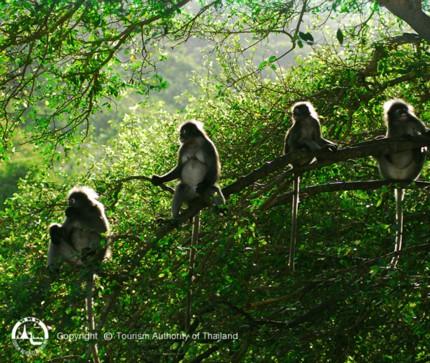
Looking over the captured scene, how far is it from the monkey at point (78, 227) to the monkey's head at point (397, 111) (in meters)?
2.89

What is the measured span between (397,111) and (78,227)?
324 centimetres

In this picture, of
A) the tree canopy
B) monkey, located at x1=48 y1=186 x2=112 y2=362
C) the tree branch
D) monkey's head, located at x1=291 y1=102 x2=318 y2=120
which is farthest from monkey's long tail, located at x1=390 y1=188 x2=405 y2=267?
monkey, located at x1=48 y1=186 x2=112 y2=362

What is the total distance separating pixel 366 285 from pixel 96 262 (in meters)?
2.00

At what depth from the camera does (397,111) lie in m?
7.14

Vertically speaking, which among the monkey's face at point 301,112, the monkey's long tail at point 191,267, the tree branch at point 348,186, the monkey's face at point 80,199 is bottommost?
the monkey's long tail at point 191,267

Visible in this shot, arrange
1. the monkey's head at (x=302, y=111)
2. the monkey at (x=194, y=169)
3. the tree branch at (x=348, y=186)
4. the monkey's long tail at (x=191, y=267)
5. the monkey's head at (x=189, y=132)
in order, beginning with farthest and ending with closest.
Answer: the monkey's head at (x=302, y=111) < the monkey's head at (x=189, y=132) < the monkey at (x=194, y=169) < the tree branch at (x=348, y=186) < the monkey's long tail at (x=191, y=267)

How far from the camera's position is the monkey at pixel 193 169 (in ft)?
22.1

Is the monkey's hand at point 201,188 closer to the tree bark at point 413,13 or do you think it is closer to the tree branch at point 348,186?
the tree branch at point 348,186

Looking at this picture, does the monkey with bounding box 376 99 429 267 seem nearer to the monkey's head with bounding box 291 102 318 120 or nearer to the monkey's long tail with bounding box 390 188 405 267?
the monkey's long tail with bounding box 390 188 405 267

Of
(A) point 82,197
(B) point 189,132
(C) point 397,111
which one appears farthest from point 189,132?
(C) point 397,111

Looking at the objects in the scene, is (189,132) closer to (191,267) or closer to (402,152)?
(402,152)

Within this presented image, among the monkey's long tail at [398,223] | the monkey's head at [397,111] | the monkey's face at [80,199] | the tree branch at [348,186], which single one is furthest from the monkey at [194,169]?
the monkey's head at [397,111]

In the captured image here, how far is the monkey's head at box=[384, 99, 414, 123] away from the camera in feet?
23.2

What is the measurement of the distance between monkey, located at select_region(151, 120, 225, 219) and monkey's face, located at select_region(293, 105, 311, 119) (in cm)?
91
